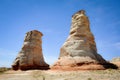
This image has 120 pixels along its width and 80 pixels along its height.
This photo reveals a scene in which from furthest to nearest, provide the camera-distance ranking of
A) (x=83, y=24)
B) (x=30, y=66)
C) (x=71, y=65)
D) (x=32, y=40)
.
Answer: (x=32, y=40)
(x=30, y=66)
(x=83, y=24)
(x=71, y=65)

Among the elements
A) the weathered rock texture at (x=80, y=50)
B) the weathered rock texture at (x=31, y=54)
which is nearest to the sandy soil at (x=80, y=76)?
the weathered rock texture at (x=80, y=50)

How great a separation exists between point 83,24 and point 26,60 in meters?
17.4

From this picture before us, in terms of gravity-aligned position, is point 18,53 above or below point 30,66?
above

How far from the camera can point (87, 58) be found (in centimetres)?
2720

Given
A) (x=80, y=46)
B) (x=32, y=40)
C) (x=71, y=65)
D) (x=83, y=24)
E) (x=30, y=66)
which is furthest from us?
(x=32, y=40)

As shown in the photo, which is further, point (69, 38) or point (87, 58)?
point (69, 38)

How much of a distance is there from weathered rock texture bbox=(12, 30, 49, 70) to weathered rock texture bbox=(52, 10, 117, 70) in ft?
39.5

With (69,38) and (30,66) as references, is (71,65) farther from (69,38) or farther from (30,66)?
(30,66)

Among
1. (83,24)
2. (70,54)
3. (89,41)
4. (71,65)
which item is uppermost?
(83,24)

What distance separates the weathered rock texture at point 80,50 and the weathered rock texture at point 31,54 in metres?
12.0

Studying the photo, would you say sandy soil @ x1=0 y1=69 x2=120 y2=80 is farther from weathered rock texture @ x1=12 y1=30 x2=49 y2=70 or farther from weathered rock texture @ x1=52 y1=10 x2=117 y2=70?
weathered rock texture @ x1=12 y1=30 x2=49 y2=70

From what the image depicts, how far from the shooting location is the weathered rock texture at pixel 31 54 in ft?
135

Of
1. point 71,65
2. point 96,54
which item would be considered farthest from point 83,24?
point 71,65

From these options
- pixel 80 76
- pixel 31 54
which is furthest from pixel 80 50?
pixel 31 54
